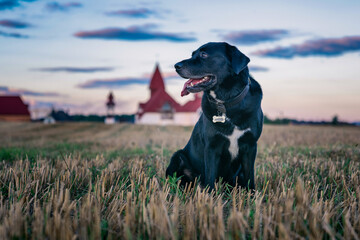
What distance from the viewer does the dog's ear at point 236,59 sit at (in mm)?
3314

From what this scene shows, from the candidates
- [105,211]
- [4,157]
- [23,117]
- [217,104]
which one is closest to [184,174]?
[217,104]

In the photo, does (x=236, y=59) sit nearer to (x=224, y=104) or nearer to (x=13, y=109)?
(x=224, y=104)

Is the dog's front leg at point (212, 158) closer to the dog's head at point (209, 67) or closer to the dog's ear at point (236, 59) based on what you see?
the dog's head at point (209, 67)

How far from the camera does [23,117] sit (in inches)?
1612

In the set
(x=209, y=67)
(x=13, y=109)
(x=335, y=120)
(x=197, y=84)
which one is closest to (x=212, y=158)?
(x=197, y=84)

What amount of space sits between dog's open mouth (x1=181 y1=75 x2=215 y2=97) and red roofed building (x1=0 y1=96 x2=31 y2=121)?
42214 mm

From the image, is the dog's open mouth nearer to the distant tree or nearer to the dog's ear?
the dog's ear

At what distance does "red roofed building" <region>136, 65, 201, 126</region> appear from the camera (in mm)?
33406

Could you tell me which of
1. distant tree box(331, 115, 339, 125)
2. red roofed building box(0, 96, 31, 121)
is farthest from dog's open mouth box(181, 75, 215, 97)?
red roofed building box(0, 96, 31, 121)

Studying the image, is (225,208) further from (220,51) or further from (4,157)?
(4,157)

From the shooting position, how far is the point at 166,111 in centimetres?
3481

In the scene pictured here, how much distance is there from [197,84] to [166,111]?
31.4 metres

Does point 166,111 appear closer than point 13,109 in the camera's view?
Yes

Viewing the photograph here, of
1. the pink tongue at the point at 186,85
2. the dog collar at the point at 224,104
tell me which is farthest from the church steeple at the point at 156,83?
the dog collar at the point at 224,104
